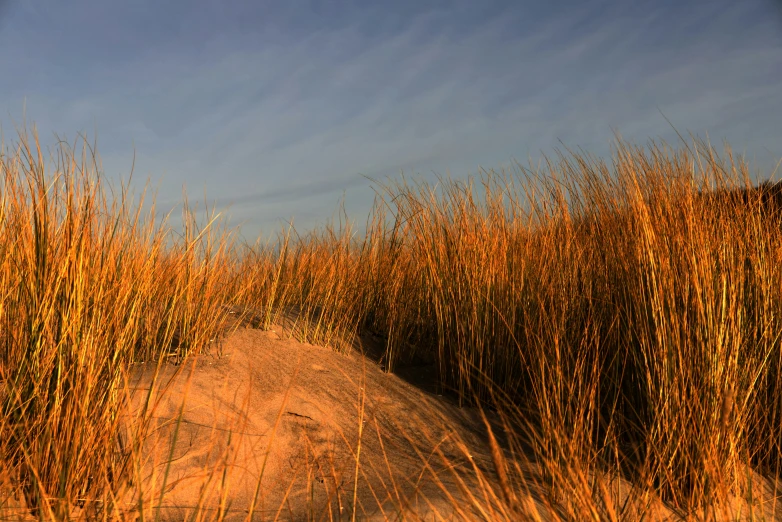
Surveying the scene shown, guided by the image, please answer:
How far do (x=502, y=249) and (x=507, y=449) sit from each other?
3.89 feet

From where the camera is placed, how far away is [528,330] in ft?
9.80

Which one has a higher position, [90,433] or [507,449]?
[90,433]

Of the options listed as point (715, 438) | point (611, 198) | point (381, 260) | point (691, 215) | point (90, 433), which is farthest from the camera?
point (381, 260)

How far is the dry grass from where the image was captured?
2070 millimetres

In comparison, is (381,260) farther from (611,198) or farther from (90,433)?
(90,433)

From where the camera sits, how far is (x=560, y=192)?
142 inches

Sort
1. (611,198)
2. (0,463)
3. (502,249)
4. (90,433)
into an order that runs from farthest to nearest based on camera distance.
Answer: (502,249)
(611,198)
(90,433)
(0,463)

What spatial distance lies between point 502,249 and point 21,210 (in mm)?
2448

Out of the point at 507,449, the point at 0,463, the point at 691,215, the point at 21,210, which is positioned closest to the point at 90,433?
the point at 0,463

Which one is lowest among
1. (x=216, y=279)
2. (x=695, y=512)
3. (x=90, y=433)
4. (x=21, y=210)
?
(x=695, y=512)

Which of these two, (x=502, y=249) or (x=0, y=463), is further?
(x=502, y=249)

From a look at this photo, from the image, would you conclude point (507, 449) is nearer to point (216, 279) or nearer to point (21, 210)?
point (216, 279)

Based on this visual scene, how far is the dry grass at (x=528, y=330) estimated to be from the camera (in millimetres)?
2070

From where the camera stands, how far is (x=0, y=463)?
190cm
